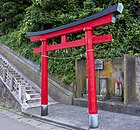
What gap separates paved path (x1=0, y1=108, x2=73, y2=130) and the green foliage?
9.12ft

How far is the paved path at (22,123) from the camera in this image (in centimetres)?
645

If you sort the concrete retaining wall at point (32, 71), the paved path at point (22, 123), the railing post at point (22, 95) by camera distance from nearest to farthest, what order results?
1. the paved path at point (22, 123)
2. the railing post at point (22, 95)
3. the concrete retaining wall at point (32, 71)

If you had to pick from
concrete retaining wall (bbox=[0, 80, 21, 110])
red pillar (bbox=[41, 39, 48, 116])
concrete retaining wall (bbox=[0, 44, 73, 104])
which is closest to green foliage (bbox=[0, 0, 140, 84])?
concrete retaining wall (bbox=[0, 44, 73, 104])

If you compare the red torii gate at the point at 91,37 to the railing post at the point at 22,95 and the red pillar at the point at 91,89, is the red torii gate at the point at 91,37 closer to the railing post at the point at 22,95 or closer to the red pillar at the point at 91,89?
the red pillar at the point at 91,89

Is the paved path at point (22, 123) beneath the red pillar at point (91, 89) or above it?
beneath

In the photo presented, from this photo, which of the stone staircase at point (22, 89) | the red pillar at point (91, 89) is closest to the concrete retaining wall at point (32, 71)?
the stone staircase at point (22, 89)

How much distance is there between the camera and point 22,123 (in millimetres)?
6996

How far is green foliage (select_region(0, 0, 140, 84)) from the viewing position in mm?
9812

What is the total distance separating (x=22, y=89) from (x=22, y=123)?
2192 millimetres

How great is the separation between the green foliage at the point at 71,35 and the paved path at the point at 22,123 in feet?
9.12

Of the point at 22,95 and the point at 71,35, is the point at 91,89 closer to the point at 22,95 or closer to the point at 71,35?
the point at 22,95

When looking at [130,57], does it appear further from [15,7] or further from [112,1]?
[15,7]

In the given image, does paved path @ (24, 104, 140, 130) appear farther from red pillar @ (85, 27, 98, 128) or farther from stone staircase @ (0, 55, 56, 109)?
stone staircase @ (0, 55, 56, 109)

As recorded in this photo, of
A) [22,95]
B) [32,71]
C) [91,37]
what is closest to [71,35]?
[32,71]
